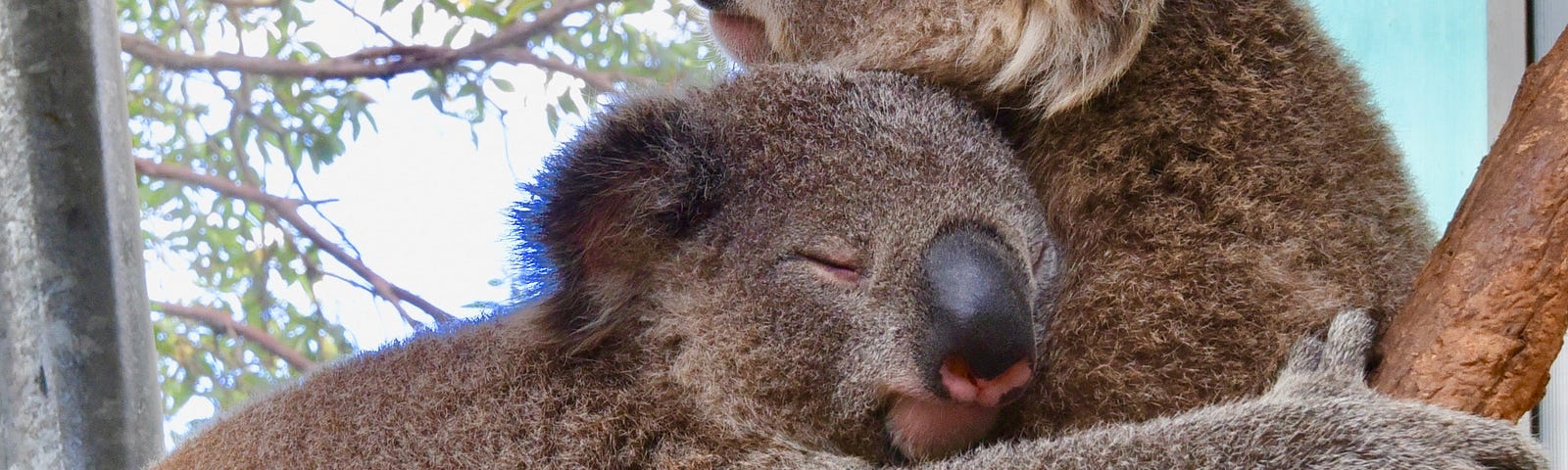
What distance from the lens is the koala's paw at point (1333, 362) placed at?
1.43 metres

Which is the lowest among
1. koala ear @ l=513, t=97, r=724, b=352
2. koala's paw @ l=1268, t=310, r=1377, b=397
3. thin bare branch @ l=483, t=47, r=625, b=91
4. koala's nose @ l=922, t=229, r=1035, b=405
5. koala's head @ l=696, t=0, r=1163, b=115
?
koala's paw @ l=1268, t=310, r=1377, b=397

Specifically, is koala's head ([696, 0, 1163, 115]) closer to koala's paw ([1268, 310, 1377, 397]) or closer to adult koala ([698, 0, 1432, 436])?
adult koala ([698, 0, 1432, 436])

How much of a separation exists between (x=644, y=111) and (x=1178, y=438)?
810mm

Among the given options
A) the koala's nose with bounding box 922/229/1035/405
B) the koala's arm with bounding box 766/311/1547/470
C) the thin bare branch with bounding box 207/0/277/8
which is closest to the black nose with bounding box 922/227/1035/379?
the koala's nose with bounding box 922/229/1035/405

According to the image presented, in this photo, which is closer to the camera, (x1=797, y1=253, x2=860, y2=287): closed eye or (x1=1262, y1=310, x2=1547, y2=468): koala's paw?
(x1=1262, y1=310, x2=1547, y2=468): koala's paw

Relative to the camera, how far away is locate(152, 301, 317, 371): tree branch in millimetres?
4238

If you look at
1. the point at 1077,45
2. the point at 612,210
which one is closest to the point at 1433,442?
the point at 1077,45

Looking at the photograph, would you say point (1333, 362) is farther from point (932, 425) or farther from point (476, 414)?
point (476, 414)

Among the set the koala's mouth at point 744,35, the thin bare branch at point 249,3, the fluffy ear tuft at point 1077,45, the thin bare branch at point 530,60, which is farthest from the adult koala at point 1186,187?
the thin bare branch at point 249,3

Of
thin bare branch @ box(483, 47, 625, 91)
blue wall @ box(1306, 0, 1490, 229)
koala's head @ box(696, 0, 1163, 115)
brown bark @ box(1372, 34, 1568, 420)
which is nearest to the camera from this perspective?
brown bark @ box(1372, 34, 1568, 420)

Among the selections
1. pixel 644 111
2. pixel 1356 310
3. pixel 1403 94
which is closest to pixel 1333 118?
pixel 1356 310

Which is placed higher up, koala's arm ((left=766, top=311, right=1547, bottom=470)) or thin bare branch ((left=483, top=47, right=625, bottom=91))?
thin bare branch ((left=483, top=47, right=625, bottom=91))

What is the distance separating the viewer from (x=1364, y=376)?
4.75ft

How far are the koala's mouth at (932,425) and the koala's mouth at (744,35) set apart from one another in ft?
2.52
